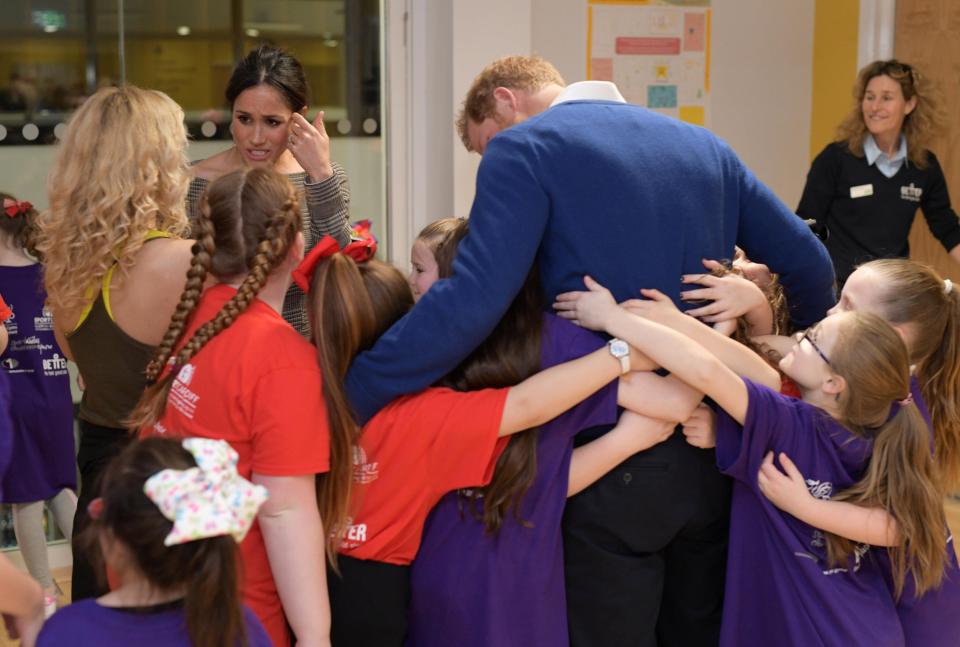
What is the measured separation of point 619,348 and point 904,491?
0.58 metres

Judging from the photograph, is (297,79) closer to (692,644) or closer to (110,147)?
(110,147)

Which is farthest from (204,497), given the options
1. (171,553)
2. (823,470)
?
(823,470)

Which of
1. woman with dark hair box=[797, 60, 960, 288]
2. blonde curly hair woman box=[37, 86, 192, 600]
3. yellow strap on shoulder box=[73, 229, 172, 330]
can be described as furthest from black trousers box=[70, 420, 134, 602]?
woman with dark hair box=[797, 60, 960, 288]

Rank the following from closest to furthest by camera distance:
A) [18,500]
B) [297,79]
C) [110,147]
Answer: [110,147] < [297,79] < [18,500]

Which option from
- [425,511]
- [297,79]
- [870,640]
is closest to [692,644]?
[870,640]

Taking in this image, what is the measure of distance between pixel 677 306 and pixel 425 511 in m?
0.57

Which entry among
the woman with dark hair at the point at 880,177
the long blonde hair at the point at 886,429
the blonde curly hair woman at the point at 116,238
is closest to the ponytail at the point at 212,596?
the blonde curly hair woman at the point at 116,238

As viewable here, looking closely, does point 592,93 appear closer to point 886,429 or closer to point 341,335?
point 341,335

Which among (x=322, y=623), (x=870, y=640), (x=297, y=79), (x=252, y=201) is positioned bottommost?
(x=870, y=640)

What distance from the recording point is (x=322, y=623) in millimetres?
1802

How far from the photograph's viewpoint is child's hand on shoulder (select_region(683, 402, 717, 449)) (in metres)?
2.02

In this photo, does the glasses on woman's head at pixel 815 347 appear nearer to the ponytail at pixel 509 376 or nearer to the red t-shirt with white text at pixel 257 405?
the ponytail at pixel 509 376

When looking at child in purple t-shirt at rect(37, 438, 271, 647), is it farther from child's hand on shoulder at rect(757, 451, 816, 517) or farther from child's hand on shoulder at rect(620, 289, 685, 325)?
child's hand on shoulder at rect(757, 451, 816, 517)

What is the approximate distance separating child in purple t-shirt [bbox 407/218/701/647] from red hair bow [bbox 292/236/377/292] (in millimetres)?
264
